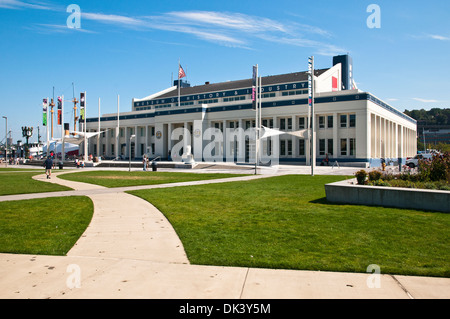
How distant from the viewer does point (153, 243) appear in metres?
7.24

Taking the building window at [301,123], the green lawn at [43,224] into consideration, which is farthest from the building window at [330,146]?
the green lawn at [43,224]

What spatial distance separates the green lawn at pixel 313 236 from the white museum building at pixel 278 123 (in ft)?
93.3

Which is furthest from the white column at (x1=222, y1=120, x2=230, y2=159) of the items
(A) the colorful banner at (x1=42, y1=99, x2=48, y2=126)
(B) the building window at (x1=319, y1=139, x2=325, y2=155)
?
(A) the colorful banner at (x1=42, y1=99, x2=48, y2=126)

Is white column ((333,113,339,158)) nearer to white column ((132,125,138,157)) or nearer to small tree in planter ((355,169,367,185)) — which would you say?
small tree in planter ((355,169,367,185))

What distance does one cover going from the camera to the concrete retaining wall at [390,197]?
10648 mm

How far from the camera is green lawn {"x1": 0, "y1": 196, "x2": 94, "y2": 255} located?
271 inches

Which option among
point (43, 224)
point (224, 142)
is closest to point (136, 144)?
point (224, 142)

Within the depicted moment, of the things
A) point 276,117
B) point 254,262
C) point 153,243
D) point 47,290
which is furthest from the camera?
point 276,117

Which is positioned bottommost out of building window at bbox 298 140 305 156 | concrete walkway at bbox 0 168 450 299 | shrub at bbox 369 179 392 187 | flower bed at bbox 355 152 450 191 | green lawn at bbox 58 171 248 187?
concrete walkway at bbox 0 168 450 299

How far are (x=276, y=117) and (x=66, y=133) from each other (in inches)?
1371

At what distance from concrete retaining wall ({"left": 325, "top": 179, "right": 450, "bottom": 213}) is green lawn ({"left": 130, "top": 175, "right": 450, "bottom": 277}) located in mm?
589

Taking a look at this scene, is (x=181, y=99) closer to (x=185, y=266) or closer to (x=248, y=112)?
(x=248, y=112)

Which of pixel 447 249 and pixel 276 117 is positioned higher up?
pixel 276 117

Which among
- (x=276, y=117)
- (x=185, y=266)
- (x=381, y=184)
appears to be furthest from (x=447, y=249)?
(x=276, y=117)
